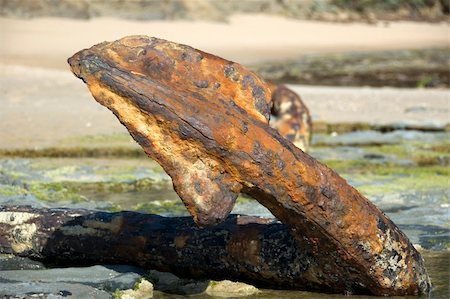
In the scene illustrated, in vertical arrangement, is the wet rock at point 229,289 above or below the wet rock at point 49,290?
below

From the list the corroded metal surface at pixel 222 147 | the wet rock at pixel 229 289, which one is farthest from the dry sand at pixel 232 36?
the corroded metal surface at pixel 222 147

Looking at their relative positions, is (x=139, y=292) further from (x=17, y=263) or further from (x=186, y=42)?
(x=186, y=42)

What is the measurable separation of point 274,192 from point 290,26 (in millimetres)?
27123

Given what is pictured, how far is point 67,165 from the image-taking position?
8.51m

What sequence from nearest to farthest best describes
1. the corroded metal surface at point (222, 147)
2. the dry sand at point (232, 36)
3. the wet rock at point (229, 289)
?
the corroded metal surface at point (222, 147)
the wet rock at point (229, 289)
the dry sand at point (232, 36)

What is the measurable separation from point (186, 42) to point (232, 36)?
9.39ft

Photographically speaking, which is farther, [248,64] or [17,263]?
[248,64]

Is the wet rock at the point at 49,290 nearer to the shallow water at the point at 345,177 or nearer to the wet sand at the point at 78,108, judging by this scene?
the shallow water at the point at 345,177

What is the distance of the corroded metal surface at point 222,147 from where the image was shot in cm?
425

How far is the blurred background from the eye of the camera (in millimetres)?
7238

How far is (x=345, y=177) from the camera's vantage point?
822 cm

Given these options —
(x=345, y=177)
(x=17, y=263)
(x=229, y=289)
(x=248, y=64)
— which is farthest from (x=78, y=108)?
(x=248, y=64)

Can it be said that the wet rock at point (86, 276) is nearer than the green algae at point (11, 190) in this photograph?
Yes

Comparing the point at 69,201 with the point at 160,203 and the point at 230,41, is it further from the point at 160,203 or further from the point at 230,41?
the point at 230,41
